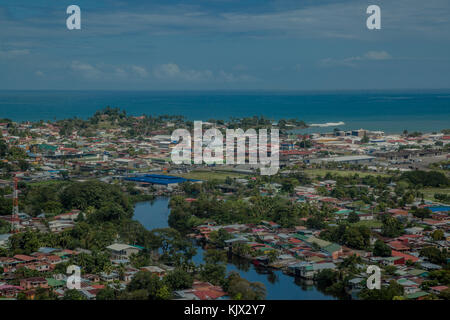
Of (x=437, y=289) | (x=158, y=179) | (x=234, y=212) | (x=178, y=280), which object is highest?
(x=158, y=179)

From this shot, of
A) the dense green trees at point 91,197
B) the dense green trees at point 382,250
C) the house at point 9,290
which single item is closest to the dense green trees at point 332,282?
the dense green trees at point 382,250

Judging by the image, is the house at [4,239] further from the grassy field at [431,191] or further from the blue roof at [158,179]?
the grassy field at [431,191]

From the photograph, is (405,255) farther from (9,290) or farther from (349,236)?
(9,290)

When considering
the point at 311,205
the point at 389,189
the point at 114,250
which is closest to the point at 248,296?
the point at 114,250

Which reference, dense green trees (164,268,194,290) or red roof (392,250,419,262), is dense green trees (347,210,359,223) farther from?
dense green trees (164,268,194,290)

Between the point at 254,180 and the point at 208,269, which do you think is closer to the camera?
the point at 208,269

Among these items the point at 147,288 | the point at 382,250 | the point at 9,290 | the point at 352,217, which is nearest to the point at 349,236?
the point at 382,250

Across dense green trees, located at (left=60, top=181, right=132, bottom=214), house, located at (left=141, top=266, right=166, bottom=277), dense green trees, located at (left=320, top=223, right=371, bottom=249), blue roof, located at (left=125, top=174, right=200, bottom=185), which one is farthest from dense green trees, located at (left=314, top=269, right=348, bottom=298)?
blue roof, located at (left=125, top=174, right=200, bottom=185)

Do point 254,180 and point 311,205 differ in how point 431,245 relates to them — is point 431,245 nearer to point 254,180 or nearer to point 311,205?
point 311,205
